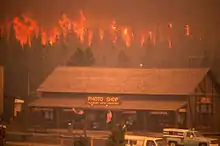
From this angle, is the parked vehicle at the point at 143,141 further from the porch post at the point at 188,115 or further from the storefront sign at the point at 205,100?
the storefront sign at the point at 205,100

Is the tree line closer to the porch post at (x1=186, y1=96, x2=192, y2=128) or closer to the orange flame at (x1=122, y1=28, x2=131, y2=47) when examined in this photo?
the orange flame at (x1=122, y1=28, x2=131, y2=47)

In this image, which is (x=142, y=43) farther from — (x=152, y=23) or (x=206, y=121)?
(x=206, y=121)

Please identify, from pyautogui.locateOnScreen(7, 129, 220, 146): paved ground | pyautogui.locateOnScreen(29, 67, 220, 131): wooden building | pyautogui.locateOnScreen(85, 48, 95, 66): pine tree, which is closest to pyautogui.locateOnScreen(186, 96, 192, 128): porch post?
pyautogui.locateOnScreen(29, 67, 220, 131): wooden building

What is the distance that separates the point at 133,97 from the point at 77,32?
71 cm

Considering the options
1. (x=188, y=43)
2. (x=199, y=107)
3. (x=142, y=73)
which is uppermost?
(x=188, y=43)

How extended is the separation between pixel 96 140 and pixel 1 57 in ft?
3.63

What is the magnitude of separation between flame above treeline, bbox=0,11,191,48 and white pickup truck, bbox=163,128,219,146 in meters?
0.66

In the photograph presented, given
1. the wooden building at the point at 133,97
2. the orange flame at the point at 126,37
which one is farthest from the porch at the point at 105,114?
the orange flame at the point at 126,37

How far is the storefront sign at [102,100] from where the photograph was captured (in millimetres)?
3611

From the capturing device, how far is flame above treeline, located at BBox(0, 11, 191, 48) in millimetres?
3596

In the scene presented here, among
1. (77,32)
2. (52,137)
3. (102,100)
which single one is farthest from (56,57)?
(52,137)

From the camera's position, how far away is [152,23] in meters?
3.59

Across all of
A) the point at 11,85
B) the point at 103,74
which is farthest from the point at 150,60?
the point at 11,85

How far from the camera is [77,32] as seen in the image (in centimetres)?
373
